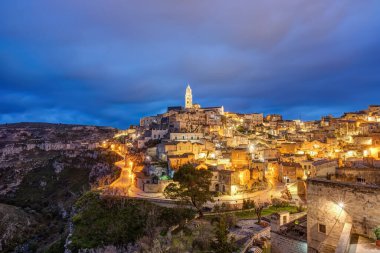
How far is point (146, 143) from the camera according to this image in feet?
202

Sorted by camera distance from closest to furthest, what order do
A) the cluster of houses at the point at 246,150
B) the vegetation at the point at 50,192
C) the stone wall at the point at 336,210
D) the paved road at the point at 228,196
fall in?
the stone wall at the point at 336,210 < the paved road at the point at 228,196 < the cluster of houses at the point at 246,150 < the vegetation at the point at 50,192

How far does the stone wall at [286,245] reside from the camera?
14117 mm

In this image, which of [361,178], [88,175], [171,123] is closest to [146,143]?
[171,123]

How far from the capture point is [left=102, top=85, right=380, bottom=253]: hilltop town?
34.5 feet

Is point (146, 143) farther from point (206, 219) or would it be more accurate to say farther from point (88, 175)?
point (206, 219)

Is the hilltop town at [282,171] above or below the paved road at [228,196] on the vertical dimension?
above

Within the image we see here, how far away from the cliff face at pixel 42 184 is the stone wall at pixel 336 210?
34.1 metres

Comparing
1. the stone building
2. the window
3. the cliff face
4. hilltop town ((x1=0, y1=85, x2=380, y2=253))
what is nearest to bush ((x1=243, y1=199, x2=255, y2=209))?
hilltop town ((x1=0, y1=85, x2=380, y2=253))

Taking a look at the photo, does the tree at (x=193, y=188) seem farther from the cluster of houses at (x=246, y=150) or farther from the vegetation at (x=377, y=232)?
the vegetation at (x=377, y=232)

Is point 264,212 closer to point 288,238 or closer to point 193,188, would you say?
point 193,188

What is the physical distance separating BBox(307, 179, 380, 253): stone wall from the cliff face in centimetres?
3412

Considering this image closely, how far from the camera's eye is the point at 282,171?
1587 inches

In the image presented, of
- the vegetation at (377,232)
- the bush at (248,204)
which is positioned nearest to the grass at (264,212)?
the bush at (248,204)

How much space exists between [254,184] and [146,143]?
103ft
